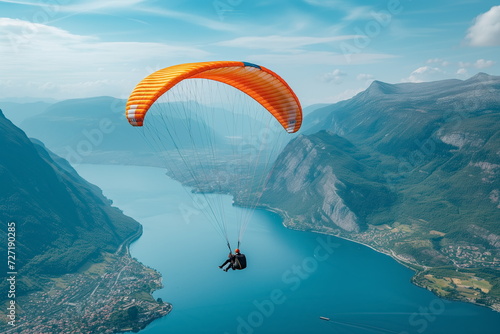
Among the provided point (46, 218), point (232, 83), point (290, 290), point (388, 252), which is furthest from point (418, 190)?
point (232, 83)

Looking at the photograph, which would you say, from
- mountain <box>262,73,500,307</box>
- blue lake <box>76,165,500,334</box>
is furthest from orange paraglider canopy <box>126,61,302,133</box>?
mountain <box>262,73,500,307</box>

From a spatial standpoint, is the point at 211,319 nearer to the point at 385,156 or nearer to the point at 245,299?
the point at 245,299

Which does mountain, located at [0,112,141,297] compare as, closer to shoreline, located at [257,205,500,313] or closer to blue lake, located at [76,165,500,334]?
blue lake, located at [76,165,500,334]

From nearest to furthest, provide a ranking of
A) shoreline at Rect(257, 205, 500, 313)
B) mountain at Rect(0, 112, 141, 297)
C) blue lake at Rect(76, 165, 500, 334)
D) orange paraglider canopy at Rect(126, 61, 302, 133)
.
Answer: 1. orange paraglider canopy at Rect(126, 61, 302, 133)
2. blue lake at Rect(76, 165, 500, 334)
3. shoreline at Rect(257, 205, 500, 313)
4. mountain at Rect(0, 112, 141, 297)

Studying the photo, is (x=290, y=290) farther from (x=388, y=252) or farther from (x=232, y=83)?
(x=232, y=83)

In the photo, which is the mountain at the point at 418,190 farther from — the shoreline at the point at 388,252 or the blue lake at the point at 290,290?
the blue lake at the point at 290,290

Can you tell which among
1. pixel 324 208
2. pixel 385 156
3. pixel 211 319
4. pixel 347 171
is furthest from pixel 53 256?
pixel 385 156

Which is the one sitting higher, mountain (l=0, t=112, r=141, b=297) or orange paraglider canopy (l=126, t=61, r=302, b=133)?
orange paraglider canopy (l=126, t=61, r=302, b=133)

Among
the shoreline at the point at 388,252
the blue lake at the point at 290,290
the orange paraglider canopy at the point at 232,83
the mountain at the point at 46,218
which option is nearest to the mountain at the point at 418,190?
the shoreline at the point at 388,252
